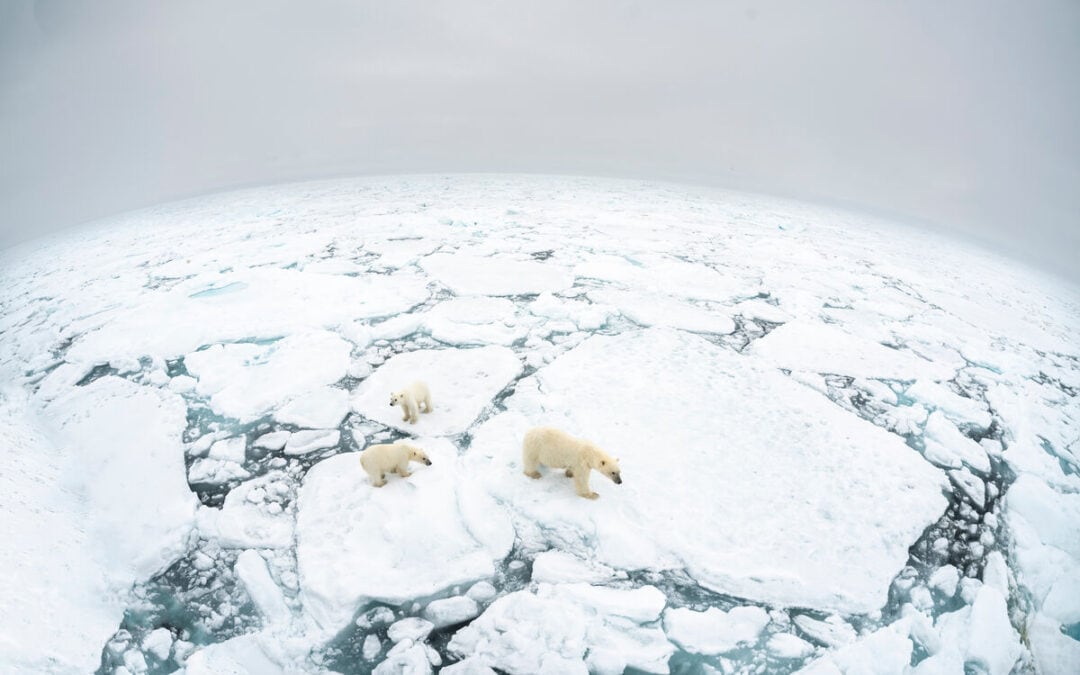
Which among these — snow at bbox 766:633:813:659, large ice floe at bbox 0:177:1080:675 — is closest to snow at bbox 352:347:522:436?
large ice floe at bbox 0:177:1080:675

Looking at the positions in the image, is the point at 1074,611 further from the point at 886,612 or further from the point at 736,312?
the point at 736,312

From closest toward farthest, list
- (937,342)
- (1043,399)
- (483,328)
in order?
1. (1043,399)
2. (483,328)
3. (937,342)

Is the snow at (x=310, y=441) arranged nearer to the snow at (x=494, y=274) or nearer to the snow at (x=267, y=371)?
the snow at (x=267, y=371)

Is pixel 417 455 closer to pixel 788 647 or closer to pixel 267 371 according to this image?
pixel 788 647

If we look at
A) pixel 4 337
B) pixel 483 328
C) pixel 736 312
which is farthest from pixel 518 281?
pixel 4 337

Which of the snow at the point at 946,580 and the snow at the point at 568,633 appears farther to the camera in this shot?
the snow at the point at 946,580

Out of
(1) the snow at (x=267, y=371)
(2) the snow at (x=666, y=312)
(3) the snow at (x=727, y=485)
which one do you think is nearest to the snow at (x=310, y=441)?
(1) the snow at (x=267, y=371)

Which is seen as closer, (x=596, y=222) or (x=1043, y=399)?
(x=1043, y=399)

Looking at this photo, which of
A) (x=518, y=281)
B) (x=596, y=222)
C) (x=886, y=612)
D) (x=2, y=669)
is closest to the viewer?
(x=2, y=669)
